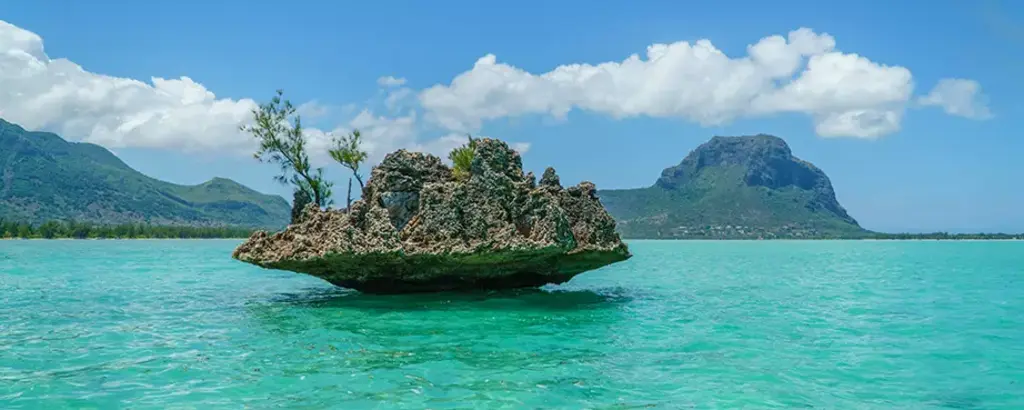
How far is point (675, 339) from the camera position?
14.3 meters

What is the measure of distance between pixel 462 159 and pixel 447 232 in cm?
464

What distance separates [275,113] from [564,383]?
2179cm

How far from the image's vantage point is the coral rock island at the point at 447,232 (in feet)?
63.5

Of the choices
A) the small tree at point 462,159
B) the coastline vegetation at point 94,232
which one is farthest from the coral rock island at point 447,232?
the coastline vegetation at point 94,232

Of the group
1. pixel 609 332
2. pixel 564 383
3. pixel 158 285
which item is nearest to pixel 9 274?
pixel 158 285

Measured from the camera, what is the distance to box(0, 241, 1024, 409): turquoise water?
30.9ft

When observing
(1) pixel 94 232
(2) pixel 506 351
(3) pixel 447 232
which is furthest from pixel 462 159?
(1) pixel 94 232

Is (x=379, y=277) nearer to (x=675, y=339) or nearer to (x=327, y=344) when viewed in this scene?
(x=327, y=344)

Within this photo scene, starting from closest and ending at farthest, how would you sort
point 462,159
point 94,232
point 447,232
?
point 447,232, point 462,159, point 94,232

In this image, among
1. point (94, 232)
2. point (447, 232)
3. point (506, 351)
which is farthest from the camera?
point (94, 232)

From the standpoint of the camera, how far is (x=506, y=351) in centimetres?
1266

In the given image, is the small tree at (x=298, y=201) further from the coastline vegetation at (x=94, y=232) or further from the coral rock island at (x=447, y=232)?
the coastline vegetation at (x=94, y=232)

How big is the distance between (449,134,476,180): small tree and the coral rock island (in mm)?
230

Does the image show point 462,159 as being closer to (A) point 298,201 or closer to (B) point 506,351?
(A) point 298,201
